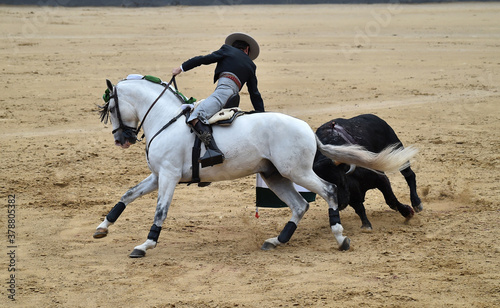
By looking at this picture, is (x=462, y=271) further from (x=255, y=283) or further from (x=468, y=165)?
(x=468, y=165)

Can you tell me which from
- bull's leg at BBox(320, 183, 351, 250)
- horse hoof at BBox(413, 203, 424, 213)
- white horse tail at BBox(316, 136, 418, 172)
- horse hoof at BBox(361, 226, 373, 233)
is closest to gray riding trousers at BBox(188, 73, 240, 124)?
white horse tail at BBox(316, 136, 418, 172)

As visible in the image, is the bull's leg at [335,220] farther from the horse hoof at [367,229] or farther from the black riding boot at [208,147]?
the black riding boot at [208,147]

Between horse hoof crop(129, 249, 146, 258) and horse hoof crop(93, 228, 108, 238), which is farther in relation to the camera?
horse hoof crop(93, 228, 108, 238)

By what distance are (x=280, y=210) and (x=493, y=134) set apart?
5036 mm

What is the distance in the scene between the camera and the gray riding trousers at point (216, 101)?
6.96 meters

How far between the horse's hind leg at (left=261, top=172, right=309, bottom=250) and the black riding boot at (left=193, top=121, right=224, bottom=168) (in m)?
0.69

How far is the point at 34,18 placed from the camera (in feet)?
75.1

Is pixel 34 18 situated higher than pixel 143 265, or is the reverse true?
pixel 143 265

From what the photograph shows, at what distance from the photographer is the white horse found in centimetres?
697

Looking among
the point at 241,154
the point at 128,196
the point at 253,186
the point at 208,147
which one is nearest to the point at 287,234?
the point at 241,154

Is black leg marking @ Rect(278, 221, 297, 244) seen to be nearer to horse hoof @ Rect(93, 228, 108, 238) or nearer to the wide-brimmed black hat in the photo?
horse hoof @ Rect(93, 228, 108, 238)

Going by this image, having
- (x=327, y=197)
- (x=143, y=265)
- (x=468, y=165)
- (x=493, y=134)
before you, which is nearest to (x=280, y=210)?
(x=327, y=197)

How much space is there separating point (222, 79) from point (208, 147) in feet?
2.72

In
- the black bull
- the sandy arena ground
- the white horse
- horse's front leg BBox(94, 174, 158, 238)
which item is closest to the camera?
the sandy arena ground
